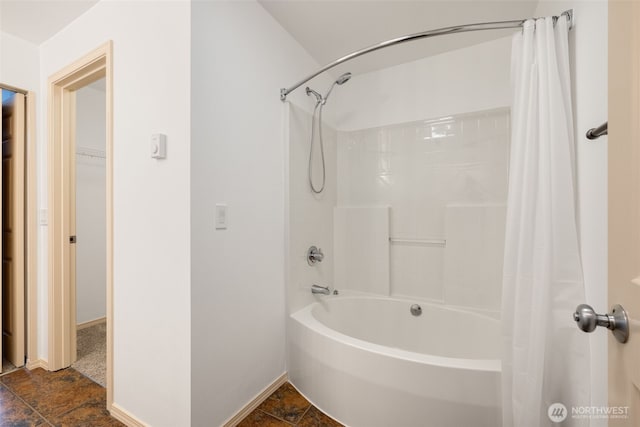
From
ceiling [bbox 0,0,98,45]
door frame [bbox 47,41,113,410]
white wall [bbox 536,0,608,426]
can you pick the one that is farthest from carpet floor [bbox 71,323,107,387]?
white wall [bbox 536,0,608,426]

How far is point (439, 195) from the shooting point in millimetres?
2207

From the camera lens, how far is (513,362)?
3.71 ft

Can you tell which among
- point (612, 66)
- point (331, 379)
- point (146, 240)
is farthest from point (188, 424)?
point (612, 66)

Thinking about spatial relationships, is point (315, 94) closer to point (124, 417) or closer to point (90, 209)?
point (124, 417)

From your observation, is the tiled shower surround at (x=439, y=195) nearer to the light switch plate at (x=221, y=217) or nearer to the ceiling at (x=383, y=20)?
the ceiling at (x=383, y=20)

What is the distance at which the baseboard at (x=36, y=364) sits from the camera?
200cm

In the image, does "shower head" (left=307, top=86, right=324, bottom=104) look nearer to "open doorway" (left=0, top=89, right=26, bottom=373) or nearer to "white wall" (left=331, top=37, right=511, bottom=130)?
"white wall" (left=331, top=37, right=511, bottom=130)

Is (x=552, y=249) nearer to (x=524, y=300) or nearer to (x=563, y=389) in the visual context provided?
(x=524, y=300)

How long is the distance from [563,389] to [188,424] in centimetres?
154

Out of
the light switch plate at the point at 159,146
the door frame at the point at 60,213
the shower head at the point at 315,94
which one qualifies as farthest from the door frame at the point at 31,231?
the shower head at the point at 315,94

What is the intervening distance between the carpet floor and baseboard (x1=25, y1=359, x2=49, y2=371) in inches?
7.0

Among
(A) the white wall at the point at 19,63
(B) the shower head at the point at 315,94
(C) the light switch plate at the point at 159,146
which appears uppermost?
(A) the white wall at the point at 19,63

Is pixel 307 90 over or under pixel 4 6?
under

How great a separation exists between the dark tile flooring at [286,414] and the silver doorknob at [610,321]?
1.36m
